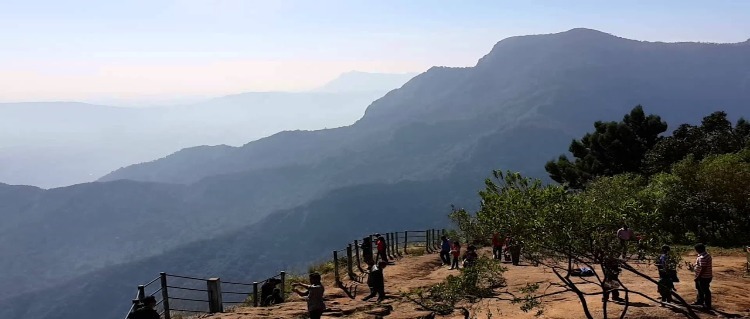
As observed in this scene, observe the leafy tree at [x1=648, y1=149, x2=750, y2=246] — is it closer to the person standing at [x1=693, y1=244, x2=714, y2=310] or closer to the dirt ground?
the dirt ground

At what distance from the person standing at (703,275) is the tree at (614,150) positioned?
112 ft

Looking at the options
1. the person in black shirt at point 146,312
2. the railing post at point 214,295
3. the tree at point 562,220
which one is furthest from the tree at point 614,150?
the person in black shirt at point 146,312

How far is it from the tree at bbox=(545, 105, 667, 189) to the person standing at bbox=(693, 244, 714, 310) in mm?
34018

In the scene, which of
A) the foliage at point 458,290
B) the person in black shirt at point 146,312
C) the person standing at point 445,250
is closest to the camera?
the person in black shirt at point 146,312

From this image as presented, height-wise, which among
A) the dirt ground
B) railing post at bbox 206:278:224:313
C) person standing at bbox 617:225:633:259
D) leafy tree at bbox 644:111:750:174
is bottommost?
the dirt ground

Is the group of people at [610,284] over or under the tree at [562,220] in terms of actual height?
under

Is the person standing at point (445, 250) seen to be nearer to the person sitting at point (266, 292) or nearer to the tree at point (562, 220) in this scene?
the person sitting at point (266, 292)

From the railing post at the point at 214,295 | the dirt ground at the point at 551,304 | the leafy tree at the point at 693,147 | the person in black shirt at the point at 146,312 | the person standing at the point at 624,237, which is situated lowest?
the dirt ground at the point at 551,304

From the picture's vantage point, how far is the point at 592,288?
15.1 metres

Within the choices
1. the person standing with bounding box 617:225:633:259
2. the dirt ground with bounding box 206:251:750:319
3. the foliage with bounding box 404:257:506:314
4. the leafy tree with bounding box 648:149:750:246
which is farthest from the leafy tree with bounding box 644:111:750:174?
the person standing with bounding box 617:225:633:259

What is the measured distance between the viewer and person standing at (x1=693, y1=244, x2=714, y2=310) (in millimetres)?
11664

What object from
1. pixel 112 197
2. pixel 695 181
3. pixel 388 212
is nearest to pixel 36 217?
pixel 112 197

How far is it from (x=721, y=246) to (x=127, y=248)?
594ft

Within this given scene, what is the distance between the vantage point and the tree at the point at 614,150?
45531 mm
